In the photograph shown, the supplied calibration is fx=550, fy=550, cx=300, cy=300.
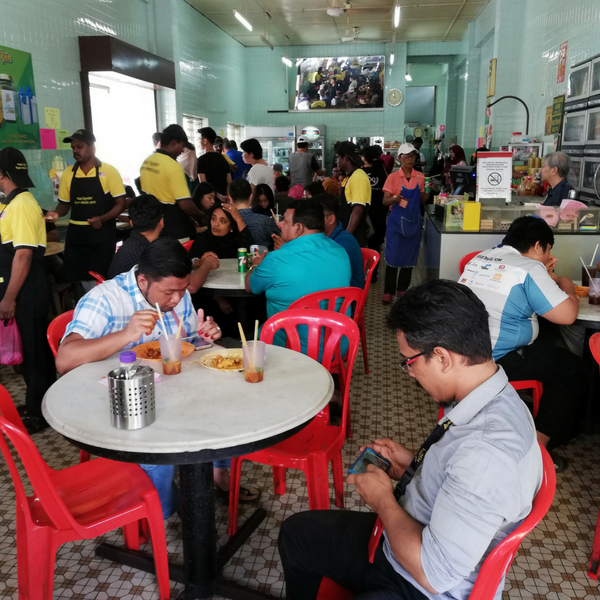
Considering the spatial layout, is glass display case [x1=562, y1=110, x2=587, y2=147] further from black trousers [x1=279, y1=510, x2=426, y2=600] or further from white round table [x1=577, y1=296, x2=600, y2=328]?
black trousers [x1=279, y1=510, x2=426, y2=600]

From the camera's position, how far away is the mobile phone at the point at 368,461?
1.43m

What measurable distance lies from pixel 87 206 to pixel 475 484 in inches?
165

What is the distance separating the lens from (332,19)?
10594 mm

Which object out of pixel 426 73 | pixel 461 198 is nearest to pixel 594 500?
pixel 461 198

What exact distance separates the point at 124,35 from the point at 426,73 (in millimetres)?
11755

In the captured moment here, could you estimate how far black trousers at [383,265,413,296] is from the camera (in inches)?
229

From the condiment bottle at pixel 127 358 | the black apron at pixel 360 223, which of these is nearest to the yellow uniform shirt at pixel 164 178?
the black apron at pixel 360 223

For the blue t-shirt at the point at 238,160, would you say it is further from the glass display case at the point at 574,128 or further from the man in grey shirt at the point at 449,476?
the man in grey shirt at the point at 449,476

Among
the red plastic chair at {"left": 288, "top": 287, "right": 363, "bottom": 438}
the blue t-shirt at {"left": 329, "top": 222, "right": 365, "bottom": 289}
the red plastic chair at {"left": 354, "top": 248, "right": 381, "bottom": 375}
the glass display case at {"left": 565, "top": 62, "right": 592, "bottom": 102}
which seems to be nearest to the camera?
the red plastic chair at {"left": 288, "top": 287, "right": 363, "bottom": 438}

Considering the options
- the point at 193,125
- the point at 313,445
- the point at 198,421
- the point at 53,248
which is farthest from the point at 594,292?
the point at 193,125

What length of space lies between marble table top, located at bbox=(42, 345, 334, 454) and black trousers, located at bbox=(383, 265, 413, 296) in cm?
391

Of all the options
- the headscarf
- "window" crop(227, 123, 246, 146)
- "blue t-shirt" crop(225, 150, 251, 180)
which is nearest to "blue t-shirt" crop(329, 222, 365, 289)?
the headscarf

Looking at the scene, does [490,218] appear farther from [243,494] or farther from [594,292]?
[243,494]

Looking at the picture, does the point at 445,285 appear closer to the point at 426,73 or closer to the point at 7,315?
the point at 7,315
